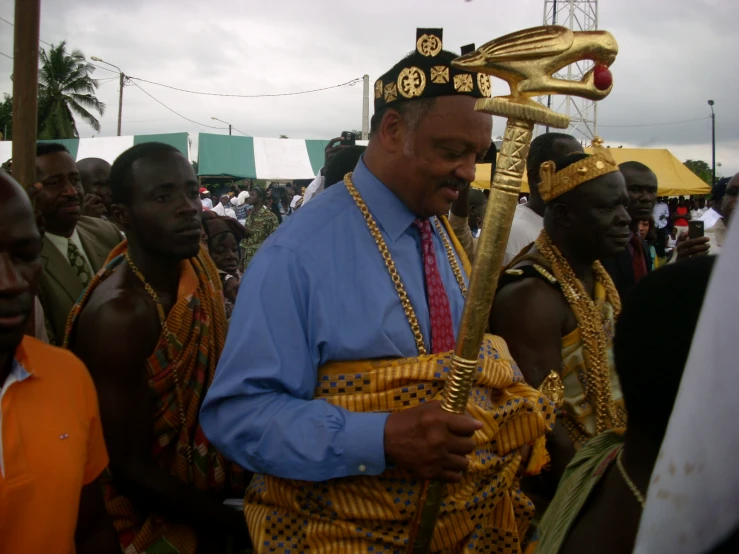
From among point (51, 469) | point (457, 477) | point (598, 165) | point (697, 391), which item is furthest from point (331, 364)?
point (598, 165)

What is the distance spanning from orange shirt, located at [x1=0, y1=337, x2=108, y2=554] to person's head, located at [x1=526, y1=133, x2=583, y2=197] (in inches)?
128

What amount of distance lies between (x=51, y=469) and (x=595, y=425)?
2.05m

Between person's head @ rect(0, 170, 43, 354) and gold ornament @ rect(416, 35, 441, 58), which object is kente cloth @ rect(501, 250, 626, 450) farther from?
person's head @ rect(0, 170, 43, 354)

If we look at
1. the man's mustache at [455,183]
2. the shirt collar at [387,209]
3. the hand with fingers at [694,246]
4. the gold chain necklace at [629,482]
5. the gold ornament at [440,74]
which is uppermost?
the gold ornament at [440,74]

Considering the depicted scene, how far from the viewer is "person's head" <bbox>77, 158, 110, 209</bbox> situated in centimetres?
508

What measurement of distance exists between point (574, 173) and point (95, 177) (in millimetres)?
4000

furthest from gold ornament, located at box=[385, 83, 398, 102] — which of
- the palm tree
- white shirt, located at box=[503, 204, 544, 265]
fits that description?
the palm tree

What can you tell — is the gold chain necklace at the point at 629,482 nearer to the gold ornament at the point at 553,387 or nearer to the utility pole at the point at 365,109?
the gold ornament at the point at 553,387

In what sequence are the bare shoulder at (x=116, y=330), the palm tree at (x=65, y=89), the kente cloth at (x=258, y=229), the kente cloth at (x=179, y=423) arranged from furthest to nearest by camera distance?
the palm tree at (x=65, y=89), the kente cloth at (x=258, y=229), the kente cloth at (x=179, y=423), the bare shoulder at (x=116, y=330)

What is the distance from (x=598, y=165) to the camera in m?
2.79

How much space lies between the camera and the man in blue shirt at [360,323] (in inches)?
62.3

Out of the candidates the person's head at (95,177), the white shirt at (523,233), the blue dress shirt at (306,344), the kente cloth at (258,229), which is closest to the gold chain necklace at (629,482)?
the blue dress shirt at (306,344)

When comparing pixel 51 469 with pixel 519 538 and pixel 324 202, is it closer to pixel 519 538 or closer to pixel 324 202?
pixel 324 202

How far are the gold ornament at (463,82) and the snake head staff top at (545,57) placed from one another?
0.41 meters
